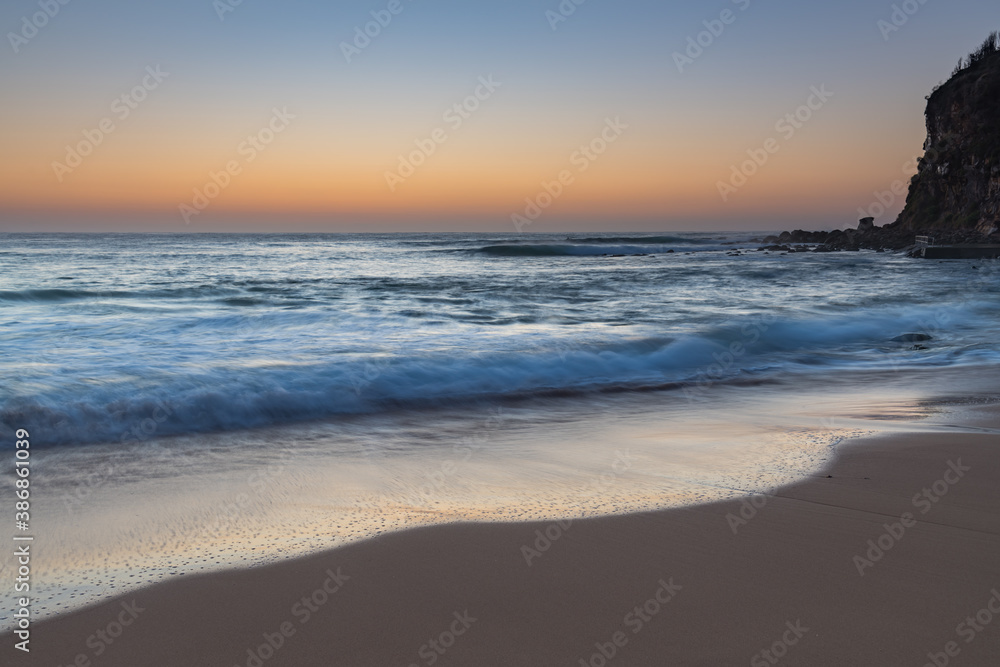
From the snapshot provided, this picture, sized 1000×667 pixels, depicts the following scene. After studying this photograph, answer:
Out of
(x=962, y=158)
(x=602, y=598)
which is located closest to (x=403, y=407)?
(x=602, y=598)

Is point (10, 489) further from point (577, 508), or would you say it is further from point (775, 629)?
point (775, 629)

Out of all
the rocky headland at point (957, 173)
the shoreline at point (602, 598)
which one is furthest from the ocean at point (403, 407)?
the rocky headland at point (957, 173)

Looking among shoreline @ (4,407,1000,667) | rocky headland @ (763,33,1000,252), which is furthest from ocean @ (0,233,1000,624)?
rocky headland @ (763,33,1000,252)

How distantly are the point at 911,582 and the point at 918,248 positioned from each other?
34.3m

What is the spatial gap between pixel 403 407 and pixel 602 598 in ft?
12.6

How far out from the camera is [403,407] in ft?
19.0

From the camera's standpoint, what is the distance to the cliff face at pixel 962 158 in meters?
37.2

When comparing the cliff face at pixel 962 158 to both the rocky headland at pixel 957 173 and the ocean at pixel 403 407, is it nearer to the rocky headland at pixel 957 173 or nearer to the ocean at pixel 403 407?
the rocky headland at pixel 957 173

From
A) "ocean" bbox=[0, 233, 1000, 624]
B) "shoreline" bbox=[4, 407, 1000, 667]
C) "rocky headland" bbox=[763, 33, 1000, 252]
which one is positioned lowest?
"ocean" bbox=[0, 233, 1000, 624]

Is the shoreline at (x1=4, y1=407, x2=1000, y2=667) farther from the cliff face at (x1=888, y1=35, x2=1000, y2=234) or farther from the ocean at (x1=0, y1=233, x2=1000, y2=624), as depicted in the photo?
the cliff face at (x1=888, y1=35, x2=1000, y2=234)

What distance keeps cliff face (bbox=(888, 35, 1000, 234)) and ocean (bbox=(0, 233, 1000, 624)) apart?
1193 inches

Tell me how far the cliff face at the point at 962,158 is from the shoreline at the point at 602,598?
4099cm

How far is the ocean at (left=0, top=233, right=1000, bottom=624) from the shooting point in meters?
2.93

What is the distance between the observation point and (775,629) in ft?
6.30
